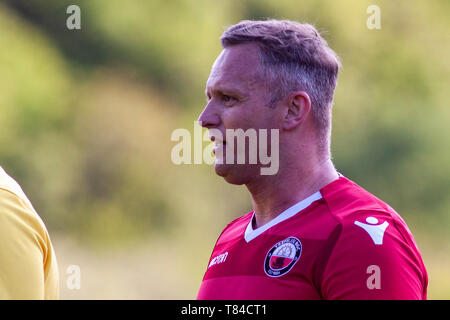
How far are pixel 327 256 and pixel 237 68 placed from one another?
638 millimetres

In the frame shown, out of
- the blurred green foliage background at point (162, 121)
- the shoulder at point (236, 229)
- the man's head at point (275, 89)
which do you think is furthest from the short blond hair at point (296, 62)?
the blurred green foliage background at point (162, 121)

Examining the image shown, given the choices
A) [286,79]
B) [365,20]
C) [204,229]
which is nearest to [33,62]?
[204,229]

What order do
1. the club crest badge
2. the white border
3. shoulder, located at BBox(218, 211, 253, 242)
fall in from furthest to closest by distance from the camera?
shoulder, located at BBox(218, 211, 253, 242), the white border, the club crest badge

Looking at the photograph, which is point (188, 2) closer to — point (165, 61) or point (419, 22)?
point (165, 61)

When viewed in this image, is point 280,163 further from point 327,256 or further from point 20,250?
point 20,250

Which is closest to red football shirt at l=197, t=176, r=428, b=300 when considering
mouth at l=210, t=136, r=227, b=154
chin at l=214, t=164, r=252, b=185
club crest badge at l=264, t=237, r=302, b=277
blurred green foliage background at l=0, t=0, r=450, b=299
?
club crest badge at l=264, t=237, r=302, b=277

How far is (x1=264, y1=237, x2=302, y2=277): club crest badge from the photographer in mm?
1672

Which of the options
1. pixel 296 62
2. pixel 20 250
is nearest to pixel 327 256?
Answer: pixel 296 62

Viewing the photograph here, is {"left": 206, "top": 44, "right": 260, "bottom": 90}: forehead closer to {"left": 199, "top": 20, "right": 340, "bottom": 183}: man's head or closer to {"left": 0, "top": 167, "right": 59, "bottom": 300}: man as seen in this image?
{"left": 199, "top": 20, "right": 340, "bottom": 183}: man's head

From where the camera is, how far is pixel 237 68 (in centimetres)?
195

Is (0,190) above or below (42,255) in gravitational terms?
above

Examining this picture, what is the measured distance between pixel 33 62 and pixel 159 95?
5.24 ft

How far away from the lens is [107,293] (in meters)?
7.21

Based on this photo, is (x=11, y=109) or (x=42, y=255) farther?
(x=11, y=109)
